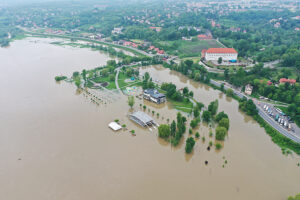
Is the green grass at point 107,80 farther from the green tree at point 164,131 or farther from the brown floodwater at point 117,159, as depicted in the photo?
the green tree at point 164,131

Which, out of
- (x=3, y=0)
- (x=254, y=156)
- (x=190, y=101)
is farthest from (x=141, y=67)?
(x=3, y=0)

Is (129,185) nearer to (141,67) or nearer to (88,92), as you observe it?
(88,92)

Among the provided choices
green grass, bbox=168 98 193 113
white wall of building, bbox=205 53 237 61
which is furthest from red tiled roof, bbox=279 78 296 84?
green grass, bbox=168 98 193 113

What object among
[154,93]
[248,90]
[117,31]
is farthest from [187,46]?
[154,93]

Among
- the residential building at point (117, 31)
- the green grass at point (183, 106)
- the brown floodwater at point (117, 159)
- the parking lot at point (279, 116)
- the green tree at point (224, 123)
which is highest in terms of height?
the residential building at point (117, 31)

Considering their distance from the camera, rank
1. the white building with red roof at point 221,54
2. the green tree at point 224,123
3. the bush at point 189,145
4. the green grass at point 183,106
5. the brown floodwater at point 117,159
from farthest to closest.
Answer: the white building with red roof at point 221,54 < the green grass at point 183,106 < the green tree at point 224,123 < the bush at point 189,145 < the brown floodwater at point 117,159

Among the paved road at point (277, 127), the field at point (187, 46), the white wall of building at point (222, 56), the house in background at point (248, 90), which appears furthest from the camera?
the field at point (187, 46)

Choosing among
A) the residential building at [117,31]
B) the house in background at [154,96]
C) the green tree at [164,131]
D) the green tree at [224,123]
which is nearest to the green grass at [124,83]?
the house in background at [154,96]
